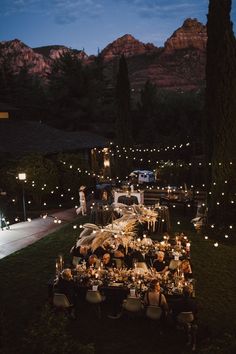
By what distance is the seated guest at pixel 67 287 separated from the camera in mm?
9688

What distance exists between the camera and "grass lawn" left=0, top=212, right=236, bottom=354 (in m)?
5.16

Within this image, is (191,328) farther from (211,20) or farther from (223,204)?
(211,20)

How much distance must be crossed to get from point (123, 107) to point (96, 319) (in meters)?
23.7

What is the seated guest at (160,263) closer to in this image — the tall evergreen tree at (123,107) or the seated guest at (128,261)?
the seated guest at (128,261)

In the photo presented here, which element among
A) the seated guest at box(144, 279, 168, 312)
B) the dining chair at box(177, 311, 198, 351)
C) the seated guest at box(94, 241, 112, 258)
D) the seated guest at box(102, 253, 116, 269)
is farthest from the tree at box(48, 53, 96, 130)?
the dining chair at box(177, 311, 198, 351)

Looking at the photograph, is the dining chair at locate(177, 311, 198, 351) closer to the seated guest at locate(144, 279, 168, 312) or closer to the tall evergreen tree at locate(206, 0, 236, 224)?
the seated guest at locate(144, 279, 168, 312)

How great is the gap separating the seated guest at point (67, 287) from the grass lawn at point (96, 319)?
579 mm

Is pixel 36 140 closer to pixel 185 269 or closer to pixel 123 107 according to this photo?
pixel 123 107

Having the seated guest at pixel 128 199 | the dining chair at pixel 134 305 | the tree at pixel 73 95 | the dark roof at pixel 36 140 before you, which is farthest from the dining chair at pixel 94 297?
the tree at pixel 73 95

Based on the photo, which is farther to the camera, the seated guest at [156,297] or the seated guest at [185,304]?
the seated guest at [156,297]

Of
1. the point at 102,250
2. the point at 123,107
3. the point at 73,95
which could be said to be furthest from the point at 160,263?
the point at 73,95

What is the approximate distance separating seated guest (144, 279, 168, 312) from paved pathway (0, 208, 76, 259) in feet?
23.8

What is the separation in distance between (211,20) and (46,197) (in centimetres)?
1373

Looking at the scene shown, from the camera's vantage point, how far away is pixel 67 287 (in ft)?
31.9
